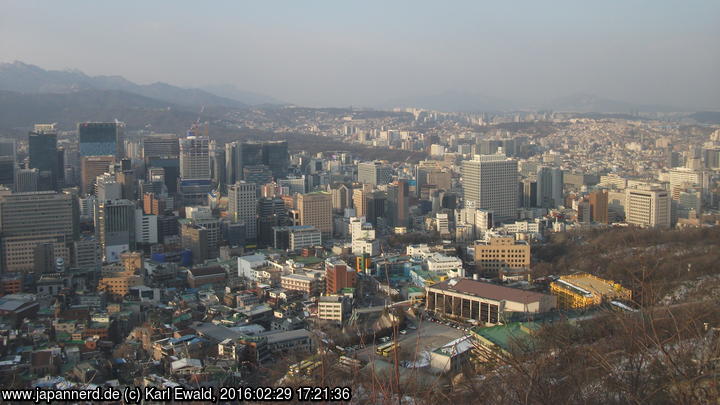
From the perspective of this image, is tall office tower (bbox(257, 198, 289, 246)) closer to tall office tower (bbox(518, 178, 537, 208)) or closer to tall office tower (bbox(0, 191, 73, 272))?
tall office tower (bbox(0, 191, 73, 272))

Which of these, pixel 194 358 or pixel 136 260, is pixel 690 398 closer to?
pixel 194 358

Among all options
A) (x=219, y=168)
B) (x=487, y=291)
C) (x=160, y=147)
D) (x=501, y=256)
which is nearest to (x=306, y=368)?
(x=487, y=291)

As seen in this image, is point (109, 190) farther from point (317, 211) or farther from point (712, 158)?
point (712, 158)

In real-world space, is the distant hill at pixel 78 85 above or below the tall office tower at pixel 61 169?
above

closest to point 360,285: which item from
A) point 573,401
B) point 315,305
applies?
point 315,305

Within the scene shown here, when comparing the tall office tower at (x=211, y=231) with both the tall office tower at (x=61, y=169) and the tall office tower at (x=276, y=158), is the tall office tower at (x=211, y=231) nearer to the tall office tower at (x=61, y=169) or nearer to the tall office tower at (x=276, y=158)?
the tall office tower at (x=61, y=169)

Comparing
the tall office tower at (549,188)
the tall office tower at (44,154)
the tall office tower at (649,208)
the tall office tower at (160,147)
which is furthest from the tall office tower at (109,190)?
the tall office tower at (649,208)
